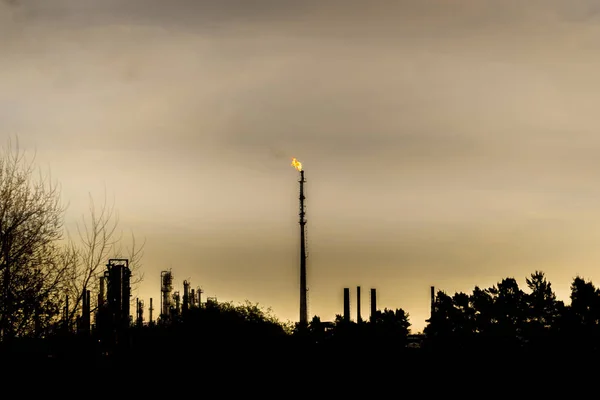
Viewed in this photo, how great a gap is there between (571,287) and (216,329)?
79.4ft

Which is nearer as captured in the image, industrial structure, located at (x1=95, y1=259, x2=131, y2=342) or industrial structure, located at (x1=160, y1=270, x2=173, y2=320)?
industrial structure, located at (x1=95, y1=259, x2=131, y2=342)

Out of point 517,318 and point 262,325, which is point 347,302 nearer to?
point 262,325

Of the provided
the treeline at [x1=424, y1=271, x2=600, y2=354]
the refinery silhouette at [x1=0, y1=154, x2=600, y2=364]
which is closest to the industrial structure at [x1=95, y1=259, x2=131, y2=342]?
the refinery silhouette at [x1=0, y1=154, x2=600, y2=364]

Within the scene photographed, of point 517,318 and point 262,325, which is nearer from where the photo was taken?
point 262,325

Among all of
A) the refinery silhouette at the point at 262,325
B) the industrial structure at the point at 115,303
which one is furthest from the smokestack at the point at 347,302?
the industrial structure at the point at 115,303

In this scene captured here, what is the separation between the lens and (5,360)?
26.9m

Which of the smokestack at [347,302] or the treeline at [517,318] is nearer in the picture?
the treeline at [517,318]

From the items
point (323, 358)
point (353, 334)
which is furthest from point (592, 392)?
point (353, 334)

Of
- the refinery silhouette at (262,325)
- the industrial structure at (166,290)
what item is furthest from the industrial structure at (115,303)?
the industrial structure at (166,290)

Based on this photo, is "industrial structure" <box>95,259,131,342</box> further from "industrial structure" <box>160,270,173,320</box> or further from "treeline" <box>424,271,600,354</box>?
"industrial structure" <box>160,270,173,320</box>

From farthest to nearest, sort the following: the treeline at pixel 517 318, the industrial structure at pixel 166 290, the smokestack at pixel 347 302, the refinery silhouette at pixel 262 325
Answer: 1. the industrial structure at pixel 166 290
2. the smokestack at pixel 347 302
3. the treeline at pixel 517 318
4. the refinery silhouette at pixel 262 325

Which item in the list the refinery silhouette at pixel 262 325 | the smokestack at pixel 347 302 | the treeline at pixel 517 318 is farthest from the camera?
the smokestack at pixel 347 302

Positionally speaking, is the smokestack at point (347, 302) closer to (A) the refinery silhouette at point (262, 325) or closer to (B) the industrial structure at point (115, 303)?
(A) the refinery silhouette at point (262, 325)

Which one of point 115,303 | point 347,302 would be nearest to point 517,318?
point 347,302
